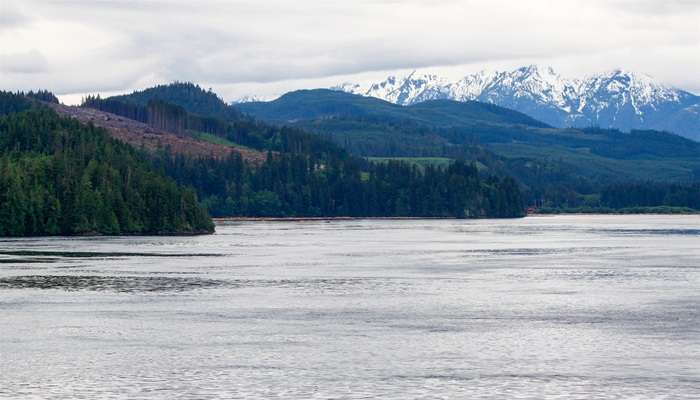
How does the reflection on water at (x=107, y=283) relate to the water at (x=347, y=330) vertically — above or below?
above

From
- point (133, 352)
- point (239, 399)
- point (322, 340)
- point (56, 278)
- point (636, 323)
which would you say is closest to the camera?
point (239, 399)

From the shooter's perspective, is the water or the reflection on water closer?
the water

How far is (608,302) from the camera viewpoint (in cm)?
9844

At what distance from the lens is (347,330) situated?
7919 centimetres

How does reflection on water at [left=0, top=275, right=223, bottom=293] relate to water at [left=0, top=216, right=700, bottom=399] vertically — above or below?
above

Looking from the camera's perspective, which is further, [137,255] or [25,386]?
[137,255]

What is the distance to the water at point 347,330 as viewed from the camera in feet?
193

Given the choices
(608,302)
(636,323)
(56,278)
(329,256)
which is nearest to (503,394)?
(636,323)

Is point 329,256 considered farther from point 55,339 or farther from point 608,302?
point 55,339

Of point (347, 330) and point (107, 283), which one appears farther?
point (107, 283)

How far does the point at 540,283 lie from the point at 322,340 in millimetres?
50030

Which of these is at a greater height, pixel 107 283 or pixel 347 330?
pixel 107 283

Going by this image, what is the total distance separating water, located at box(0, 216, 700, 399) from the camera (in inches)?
2317

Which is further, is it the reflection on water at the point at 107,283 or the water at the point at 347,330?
the reflection on water at the point at 107,283
